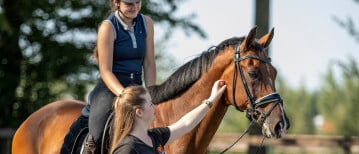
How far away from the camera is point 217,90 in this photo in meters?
5.73

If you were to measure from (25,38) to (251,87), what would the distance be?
473 inches

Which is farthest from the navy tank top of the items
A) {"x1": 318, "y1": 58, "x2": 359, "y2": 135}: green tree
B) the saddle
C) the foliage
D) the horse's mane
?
the foliage

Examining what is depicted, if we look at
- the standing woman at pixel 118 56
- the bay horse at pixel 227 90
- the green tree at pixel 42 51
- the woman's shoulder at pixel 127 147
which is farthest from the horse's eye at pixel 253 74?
the green tree at pixel 42 51

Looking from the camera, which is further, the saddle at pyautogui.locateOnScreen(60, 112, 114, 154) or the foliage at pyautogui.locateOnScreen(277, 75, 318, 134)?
the foliage at pyautogui.locateOnScreen(277, 75, 318, 134)

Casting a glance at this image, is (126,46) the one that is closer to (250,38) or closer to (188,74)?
(188,74)

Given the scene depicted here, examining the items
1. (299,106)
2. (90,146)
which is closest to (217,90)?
(90,146)

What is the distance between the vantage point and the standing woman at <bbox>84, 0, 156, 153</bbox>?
5.79 m

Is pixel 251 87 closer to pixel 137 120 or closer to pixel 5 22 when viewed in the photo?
pixel 137 120

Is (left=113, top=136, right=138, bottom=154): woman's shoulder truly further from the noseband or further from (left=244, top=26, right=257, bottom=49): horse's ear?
(left=244, top=26, right=257, bottom=49): horse's ear

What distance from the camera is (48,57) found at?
55.1 ft

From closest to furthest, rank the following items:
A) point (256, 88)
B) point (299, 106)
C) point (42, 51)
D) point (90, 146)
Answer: point (256, 88) < point (90, 146) < point (42, 51) < point (299, 106)

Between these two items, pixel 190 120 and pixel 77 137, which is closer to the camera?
pixel 190 120

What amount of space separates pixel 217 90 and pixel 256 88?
0.29 meters

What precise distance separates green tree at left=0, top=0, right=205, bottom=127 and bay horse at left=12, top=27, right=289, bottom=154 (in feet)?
35.1
